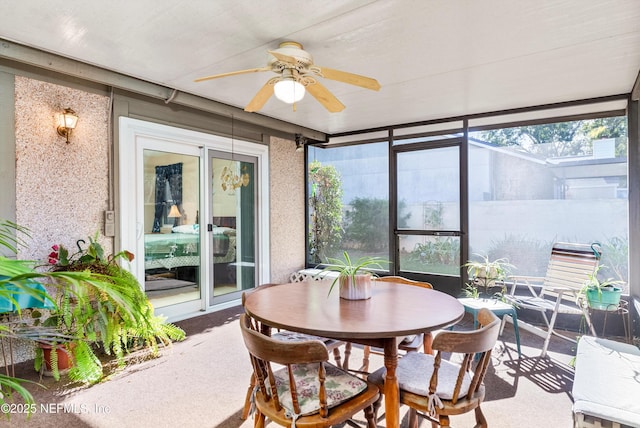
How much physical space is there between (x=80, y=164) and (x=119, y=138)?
0.47 m

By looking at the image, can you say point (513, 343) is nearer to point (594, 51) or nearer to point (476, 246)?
point (476, 246)

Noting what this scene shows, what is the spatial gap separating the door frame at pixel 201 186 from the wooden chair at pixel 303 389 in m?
2.66

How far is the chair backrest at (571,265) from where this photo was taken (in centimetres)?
340

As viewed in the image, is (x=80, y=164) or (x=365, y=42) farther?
(x=80, y=164)

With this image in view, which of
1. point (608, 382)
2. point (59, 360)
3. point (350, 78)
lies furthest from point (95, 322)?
point (608, 382)

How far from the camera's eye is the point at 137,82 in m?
3.48

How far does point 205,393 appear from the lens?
2541 mm

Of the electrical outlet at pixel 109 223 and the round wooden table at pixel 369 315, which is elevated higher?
the electrical outlet at pixel 109 223

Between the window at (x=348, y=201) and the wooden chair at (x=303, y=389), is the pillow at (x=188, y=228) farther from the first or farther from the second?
the wooden chair at (x=303, y=389)

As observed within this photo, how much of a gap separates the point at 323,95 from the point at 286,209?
2.98 meters

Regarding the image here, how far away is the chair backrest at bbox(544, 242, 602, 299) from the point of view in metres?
3.40

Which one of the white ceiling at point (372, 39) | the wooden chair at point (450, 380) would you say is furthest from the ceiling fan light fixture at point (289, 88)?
the wooden chair at point (450, 380)

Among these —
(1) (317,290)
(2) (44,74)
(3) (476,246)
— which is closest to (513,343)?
(3) (476,246)

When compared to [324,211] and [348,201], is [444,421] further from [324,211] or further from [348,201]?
[324,211]
